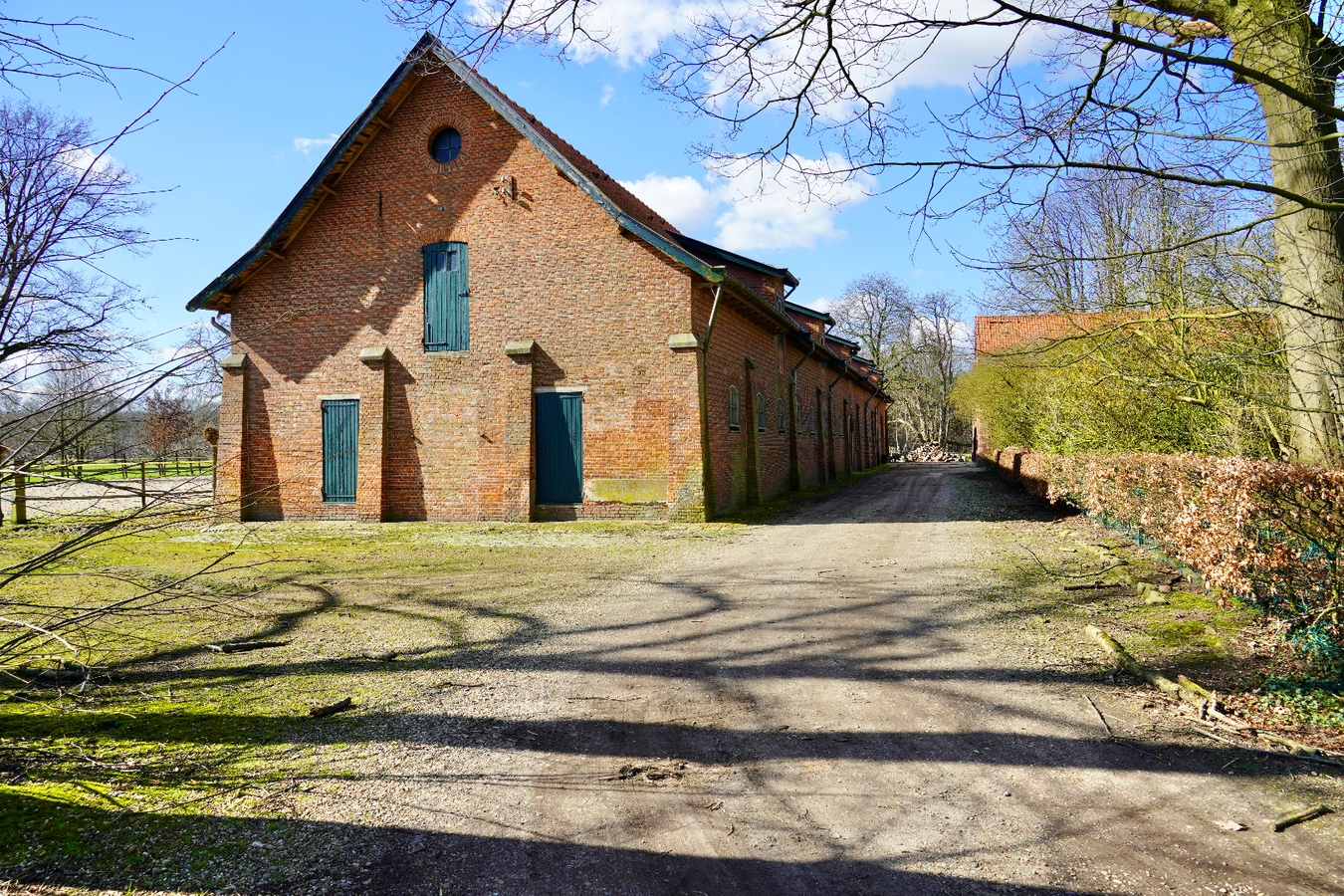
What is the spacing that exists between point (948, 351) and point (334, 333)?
52.4 metres

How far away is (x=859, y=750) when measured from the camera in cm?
389

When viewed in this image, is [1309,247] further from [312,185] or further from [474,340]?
[312,185]

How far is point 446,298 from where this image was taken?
15445mm

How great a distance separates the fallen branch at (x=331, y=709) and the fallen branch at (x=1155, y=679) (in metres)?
5.02

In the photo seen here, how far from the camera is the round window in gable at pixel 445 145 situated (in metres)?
15.5

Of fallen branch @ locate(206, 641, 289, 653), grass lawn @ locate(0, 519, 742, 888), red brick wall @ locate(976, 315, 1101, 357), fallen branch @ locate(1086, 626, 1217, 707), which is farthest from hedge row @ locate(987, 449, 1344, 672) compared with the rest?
fallen branch @ locate(206, 641, 289, 653)

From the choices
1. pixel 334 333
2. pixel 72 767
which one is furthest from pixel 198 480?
pixel 334 333

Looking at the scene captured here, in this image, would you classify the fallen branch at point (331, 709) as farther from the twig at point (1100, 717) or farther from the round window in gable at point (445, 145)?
the round window in gable at point (445, 145)

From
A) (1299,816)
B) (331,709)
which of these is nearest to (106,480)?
(331,709)

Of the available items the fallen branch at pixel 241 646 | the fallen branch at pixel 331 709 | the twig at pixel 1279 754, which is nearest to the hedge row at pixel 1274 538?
the twig at pixel 1279 754

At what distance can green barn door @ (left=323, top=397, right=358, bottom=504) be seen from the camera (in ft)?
52.5

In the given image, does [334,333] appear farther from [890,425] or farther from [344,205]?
[890,425]

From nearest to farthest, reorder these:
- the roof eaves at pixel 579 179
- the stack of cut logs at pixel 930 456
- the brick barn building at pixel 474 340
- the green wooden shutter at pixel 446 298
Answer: the roof eaves at pixel 579 179 → the brick barn building at pixel 474 340 → the green wooden shutter at pixel 446 298 → the stack of cut logs at pixel 930 456

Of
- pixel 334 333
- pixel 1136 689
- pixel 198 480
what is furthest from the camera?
pixel 334 333
